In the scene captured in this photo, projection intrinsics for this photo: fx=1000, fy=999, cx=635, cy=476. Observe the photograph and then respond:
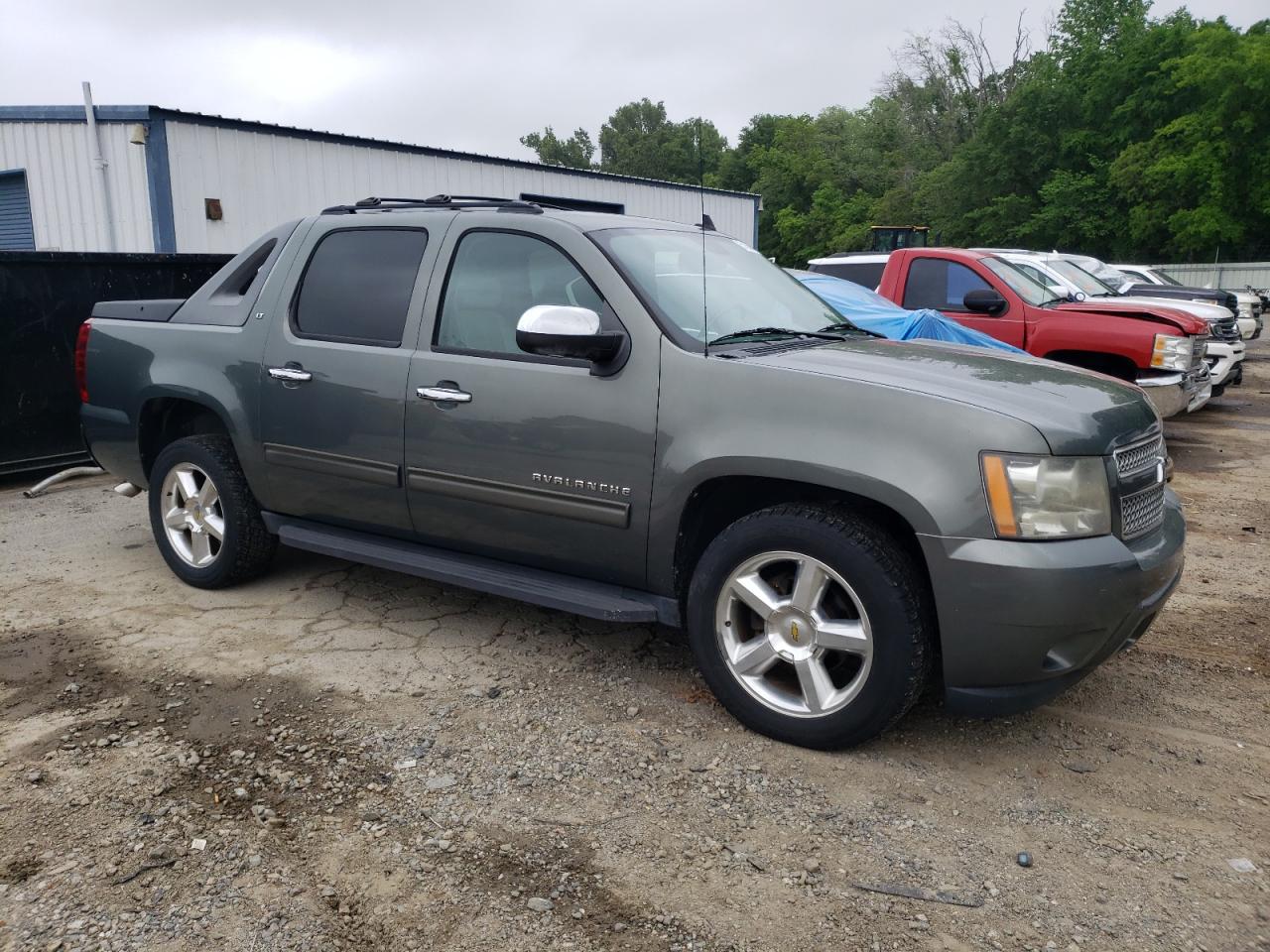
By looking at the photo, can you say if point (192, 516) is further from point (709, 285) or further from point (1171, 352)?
point (1171, 352)

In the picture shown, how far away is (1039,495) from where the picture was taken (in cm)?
298

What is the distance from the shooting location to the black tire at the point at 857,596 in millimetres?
3100

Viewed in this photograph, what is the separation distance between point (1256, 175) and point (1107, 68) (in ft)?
31.0

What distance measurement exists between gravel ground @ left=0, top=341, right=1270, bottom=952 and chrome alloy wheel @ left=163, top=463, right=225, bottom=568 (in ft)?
1.35

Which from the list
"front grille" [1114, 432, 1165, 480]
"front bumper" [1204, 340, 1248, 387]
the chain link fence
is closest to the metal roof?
"front bumper" [1204, 340, 1248, 387]

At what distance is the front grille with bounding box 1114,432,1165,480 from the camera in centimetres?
320

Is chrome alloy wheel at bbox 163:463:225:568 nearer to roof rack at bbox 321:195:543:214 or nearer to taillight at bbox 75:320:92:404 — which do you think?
taillight at bbox 75:320:92:404

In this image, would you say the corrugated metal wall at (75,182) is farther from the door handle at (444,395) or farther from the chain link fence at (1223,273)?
the chain link fence at (1223,273)

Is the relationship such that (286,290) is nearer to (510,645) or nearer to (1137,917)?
(510,645)

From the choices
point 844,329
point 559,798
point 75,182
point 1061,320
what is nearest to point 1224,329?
point 1061,320

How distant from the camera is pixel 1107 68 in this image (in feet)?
152

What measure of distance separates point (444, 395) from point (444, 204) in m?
0.99

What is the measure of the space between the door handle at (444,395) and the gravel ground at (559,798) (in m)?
1.09

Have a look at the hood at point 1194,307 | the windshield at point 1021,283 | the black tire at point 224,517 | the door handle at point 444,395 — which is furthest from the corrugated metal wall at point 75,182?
the hood at point 1194,307
